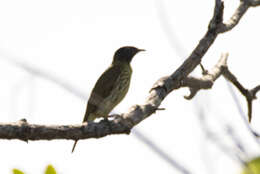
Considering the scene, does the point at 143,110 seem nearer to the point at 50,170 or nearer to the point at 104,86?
the point at 50,170

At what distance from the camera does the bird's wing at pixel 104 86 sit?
6.27 m

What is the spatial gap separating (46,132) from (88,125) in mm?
269

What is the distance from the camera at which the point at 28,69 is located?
2.67 m

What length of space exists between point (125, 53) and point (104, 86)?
4.38 ft

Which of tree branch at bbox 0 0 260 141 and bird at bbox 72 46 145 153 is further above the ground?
tree branch at bbox 0 0 260 141

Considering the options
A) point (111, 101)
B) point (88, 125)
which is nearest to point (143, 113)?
point (88, 125)

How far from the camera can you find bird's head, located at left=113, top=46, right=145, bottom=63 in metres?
7.80

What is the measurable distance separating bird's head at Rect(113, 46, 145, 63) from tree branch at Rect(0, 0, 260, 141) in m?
2.44

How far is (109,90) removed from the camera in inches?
259

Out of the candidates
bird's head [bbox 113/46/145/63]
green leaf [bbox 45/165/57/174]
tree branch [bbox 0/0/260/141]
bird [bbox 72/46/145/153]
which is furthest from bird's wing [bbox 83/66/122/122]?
green leaf [bbox 45/165/57/174]

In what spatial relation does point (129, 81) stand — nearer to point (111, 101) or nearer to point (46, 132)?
point (111, 101)

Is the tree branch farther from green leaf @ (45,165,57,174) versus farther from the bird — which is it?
the bird

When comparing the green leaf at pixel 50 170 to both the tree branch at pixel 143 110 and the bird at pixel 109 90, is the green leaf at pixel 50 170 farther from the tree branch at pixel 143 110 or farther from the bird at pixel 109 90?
the bird at pixel 109 90

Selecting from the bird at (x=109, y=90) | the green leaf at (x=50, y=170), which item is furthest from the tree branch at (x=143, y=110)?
the bird at (x=109, y=90)
